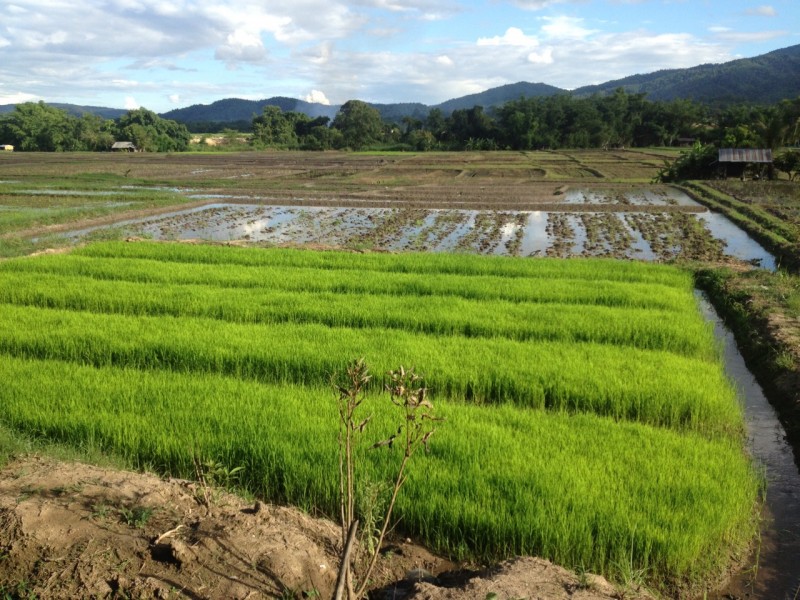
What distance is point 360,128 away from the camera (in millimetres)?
57125

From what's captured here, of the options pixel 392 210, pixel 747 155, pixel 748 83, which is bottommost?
pixel 392 210

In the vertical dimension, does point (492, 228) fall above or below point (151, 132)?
below

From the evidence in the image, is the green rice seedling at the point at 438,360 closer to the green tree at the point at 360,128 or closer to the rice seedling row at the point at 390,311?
the rice seedling row at the point at 390,311

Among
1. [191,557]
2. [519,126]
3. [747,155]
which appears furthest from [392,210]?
[519,126]

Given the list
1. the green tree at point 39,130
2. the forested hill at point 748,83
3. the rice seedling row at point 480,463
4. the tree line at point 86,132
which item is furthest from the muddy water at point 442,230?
the forested hill at point 748,83

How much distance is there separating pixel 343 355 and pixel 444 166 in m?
29.7

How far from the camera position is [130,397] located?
4602mm

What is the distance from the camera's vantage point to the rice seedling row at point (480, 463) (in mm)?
3023

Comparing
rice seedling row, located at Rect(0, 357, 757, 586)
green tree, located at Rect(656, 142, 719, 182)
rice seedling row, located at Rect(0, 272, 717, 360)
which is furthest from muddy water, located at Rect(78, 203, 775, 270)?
green tree, located at Rect(656, 142, 719, 182)

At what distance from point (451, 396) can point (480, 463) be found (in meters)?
1.37

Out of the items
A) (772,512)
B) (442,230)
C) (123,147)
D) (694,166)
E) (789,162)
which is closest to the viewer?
(772,512)

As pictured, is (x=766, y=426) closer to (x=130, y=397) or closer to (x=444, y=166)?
→ (x=130, y=397)

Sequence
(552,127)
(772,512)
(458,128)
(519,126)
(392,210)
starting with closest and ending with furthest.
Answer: (772,512) < (392,210) < (519,126) < (552,127) < (458,128)

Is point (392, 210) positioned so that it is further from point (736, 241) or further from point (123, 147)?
point (123, 147)
